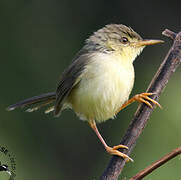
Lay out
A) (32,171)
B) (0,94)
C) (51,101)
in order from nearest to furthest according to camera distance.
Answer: (51,101), (32,171), (0,94)

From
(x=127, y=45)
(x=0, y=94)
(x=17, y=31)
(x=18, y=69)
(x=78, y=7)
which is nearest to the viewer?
(x=127, y=45)

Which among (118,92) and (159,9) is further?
(159,9)

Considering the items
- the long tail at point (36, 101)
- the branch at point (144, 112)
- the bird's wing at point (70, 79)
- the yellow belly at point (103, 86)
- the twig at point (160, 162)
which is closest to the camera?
the twig at point (160, 162)

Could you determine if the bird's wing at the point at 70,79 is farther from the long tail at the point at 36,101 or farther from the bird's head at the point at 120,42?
the long tail at the point at 36,101

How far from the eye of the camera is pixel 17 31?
6.68 m

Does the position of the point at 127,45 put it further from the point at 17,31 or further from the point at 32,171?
the point at 17,31

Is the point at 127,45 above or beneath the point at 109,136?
above

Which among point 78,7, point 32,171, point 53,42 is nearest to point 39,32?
point 53,42

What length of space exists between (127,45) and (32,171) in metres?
2.21

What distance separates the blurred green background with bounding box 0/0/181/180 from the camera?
5800mm

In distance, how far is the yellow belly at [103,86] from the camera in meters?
3.58

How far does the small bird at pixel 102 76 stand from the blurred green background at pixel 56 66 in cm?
129

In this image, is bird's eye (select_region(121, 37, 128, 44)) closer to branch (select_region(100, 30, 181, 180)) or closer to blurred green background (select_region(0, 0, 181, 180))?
branch (select_region(100, 30, 181, 180))

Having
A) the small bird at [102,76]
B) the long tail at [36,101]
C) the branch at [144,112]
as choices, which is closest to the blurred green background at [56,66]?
the long tail at [36,101]
